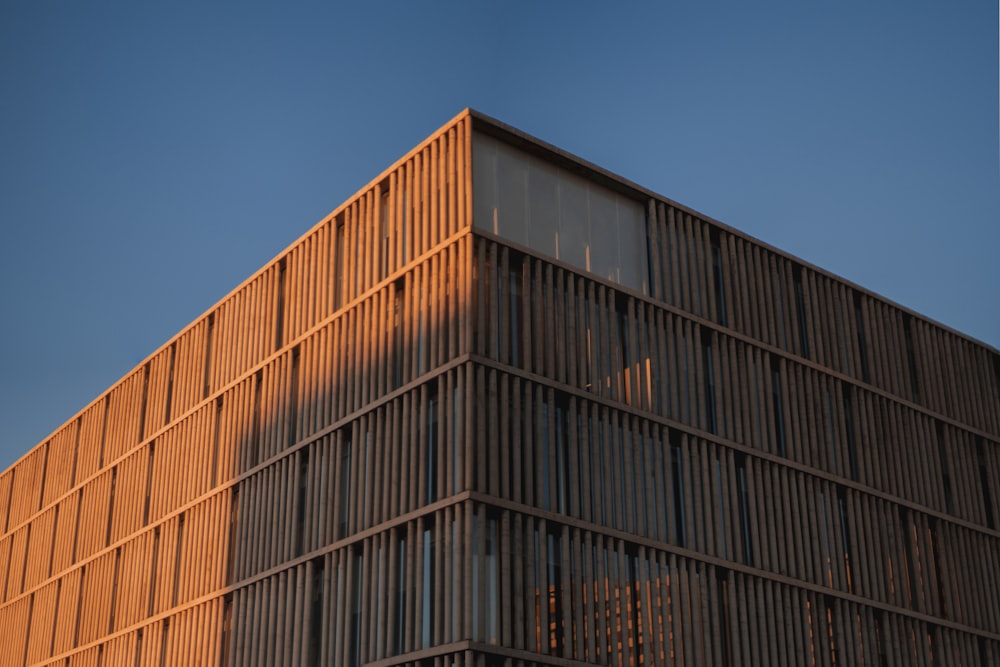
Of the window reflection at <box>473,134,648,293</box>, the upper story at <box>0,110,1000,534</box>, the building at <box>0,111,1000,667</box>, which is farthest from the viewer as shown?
the window reflection at <box>473,134,648,293</box>

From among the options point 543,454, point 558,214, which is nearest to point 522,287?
point 558,214

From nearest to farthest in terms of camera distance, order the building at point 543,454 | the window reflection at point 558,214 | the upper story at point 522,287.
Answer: the building at point 543,454 → the upper story at point 522,287 → the window reflection at point 558,214

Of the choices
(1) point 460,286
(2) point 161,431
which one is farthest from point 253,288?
(1) point 460,286

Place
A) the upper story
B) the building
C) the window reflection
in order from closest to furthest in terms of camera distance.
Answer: the building
the upper story
the window reflection

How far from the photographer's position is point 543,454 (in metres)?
34.9

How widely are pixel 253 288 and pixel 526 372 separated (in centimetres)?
1348

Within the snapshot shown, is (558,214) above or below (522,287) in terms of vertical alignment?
above

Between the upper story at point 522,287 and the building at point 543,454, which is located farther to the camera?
the upper story at point 522,287

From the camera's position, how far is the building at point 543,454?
34375 millimetres

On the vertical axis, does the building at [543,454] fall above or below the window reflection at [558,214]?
below

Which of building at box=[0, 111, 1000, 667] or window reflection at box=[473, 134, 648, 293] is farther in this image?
window reflection at box=[473, 134, 648, 293]

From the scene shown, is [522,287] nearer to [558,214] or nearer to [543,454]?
[558,214]

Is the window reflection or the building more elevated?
the window reflection

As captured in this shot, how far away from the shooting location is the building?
34.4m
